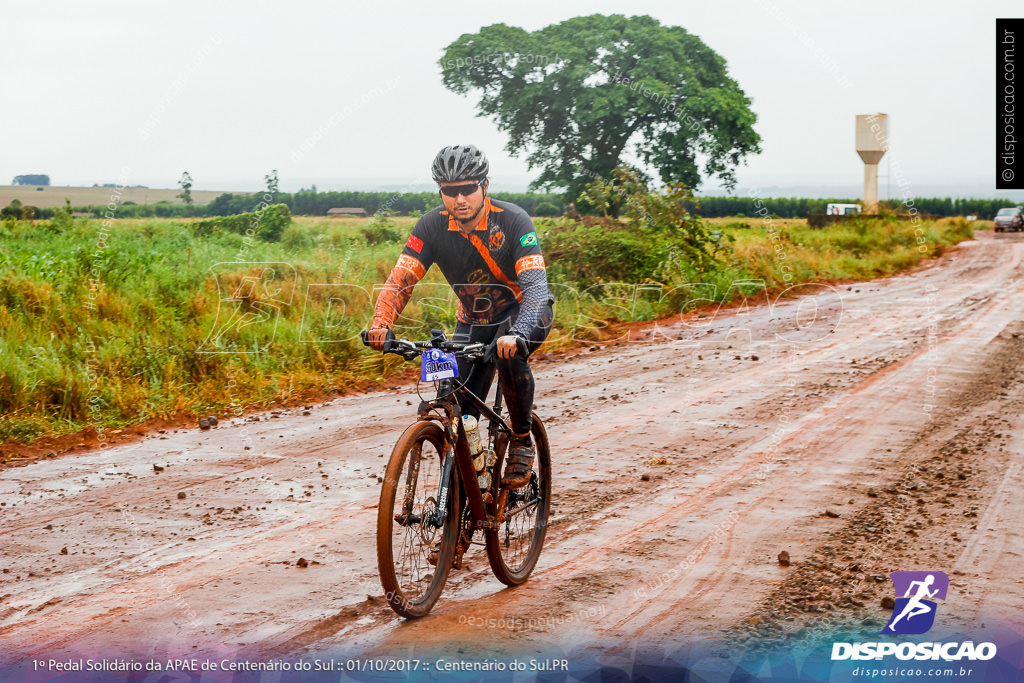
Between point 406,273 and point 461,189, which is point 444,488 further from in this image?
point 461,189

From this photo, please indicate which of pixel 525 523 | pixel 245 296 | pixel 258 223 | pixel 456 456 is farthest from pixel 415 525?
pixel 258 223

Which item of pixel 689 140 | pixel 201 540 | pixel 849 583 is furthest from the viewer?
pixel 689 140

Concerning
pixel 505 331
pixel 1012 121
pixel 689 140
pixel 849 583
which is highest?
pixel 689 140

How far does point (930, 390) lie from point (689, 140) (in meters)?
24.4

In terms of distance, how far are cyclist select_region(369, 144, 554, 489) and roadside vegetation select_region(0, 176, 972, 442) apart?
5.00 metres

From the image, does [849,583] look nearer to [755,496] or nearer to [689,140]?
[755,496]

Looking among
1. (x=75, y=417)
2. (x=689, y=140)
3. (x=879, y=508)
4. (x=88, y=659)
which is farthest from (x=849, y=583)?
(x=689, y=140)

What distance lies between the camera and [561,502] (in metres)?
6.14

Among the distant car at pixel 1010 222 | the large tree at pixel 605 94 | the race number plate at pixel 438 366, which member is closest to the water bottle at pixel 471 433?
the race number plate at pixel 438 366

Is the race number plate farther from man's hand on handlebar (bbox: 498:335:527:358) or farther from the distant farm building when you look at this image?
the distant farm building

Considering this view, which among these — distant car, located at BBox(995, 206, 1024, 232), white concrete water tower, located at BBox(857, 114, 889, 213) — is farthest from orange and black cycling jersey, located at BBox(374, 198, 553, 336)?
distant car, located at BBox(995, 206, 1024, 232)

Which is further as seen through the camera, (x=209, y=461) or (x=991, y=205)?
(x=991, y=205)

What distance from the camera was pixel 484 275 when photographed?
15.4 ft

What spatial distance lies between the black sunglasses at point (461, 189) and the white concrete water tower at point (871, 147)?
36.0m
